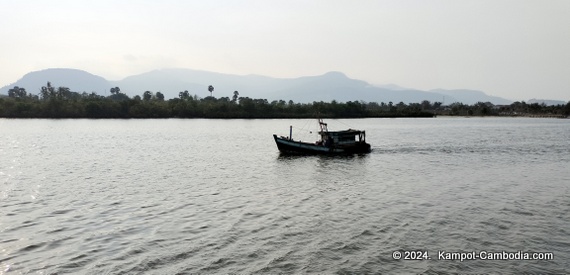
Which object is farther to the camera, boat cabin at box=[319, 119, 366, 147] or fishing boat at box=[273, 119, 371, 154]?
boat cabin at box=[319, 119, 366, 147]

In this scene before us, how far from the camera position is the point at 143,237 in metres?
17.8

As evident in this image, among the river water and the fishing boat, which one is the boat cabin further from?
the river water

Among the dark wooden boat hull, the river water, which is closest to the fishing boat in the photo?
the dark wooden boat hull

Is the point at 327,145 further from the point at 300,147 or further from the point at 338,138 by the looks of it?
the point at 300,147

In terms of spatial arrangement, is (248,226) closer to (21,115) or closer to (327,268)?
(327,268)

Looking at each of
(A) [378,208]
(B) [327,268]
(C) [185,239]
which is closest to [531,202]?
(A) [378,208]

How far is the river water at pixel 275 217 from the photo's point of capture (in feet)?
49.7

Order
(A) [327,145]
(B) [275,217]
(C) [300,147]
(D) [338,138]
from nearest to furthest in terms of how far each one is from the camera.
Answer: (B) [275,217], (C) [300,147], (A) [327,145], (D) [338,138]

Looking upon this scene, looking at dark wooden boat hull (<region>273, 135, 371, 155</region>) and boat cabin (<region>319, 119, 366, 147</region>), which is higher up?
boat cabin (<region>319, 119, 366, 147</region>)

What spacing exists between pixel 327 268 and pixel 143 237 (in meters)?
8.34

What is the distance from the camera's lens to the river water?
Result: 15148 mm

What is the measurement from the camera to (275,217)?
70.5 feet

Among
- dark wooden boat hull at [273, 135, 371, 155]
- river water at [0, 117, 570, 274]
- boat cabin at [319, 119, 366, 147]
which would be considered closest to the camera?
river water at [0, 117, 570, 274]

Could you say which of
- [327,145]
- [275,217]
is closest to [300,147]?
[327,145]
